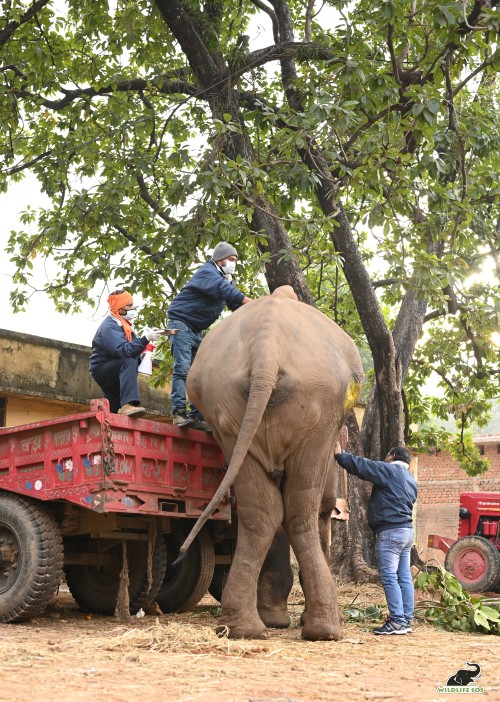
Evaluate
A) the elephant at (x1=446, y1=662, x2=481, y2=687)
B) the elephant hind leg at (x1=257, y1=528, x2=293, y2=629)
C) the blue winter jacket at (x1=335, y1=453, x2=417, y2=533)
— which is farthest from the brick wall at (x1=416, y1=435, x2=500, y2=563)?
the elephant at (x1=446, y1=662, x2=481, y2=687)

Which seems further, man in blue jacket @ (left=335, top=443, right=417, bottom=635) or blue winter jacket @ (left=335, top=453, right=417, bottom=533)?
blue winter jacket @ (left=335, top=453, right=417, bottom=533)

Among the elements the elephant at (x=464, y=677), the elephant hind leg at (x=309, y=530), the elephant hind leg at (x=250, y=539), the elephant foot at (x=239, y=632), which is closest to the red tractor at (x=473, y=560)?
the elephant hind leg at (x=309, y=530)

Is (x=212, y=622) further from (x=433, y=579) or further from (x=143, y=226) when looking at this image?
(x=143, y=226)

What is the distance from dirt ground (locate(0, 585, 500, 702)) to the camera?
15.6 feet

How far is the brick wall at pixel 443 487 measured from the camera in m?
26.7

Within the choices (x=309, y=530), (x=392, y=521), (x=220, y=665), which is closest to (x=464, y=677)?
(x=220, y=665)

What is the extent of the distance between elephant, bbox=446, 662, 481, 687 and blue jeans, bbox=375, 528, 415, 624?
229 centimetres

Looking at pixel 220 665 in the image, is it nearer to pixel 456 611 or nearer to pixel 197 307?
pixel 456 611

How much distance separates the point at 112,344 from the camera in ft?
28.5

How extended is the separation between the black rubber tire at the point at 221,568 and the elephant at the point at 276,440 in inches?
101

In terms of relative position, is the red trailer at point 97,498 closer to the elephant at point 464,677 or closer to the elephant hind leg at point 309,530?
the elephant hind leg at point 309,530

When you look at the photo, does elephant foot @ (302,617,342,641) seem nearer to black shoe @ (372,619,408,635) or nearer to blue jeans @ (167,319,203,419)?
black shoe @ (372,619,408,635)

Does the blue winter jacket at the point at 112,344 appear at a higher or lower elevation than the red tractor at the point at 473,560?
higher

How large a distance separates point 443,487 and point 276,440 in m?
21.2
